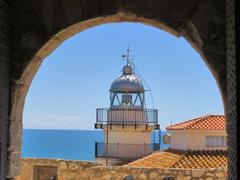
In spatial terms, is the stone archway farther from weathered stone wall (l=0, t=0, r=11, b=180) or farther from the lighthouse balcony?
the lighthouse balcony

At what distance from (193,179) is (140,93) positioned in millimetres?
13485

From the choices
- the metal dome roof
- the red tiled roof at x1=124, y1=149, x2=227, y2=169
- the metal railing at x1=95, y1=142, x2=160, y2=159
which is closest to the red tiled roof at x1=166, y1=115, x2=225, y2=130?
the red tiled roof at x1=124, y1=149, x2=227, y2=169

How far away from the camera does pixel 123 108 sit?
74.0ft

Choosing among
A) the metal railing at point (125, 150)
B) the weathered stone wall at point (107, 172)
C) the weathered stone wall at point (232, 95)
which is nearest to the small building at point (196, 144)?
the metal railing at point (125, 150)

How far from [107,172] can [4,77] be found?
7.23 m

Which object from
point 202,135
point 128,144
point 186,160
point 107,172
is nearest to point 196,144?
point 202,135

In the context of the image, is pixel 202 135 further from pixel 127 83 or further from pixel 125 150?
pixel 127 83

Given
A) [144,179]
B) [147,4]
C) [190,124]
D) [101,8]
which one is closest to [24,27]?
[101,8]

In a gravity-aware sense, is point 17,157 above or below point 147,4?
below

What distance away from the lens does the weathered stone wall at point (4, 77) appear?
350 centimetres

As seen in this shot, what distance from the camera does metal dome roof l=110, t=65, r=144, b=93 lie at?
22812 millimetres

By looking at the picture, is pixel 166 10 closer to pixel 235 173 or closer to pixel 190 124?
pixel 235 173

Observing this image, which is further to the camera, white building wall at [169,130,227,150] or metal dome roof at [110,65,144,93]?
metal dome roof at [110,65,144,93]

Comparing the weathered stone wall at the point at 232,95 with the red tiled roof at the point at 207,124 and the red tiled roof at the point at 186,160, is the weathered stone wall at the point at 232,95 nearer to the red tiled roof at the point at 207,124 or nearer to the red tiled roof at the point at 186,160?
the red tiled roof at the point at 186,160
